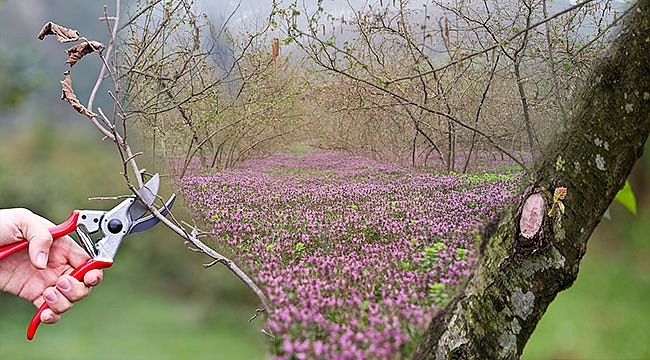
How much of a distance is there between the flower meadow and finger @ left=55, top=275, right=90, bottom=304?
0.15 meters

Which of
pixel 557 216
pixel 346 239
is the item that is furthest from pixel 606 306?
pixel 346 239

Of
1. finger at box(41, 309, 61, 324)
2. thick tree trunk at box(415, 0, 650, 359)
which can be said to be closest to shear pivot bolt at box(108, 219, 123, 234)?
finger at box(41, 309, 61, 324)

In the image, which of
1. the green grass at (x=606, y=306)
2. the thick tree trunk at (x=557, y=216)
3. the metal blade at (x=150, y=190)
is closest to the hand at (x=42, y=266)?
the metal blade at (x=150, y=190)

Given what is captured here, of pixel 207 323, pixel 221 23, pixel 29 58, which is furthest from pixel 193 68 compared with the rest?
pixel 29 58

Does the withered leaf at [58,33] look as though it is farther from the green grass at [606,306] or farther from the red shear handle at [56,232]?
the green grass at [606,306]

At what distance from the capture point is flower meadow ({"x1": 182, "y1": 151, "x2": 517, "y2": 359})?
531mm

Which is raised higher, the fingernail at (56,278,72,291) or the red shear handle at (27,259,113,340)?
the red shear handle at (27,259,113,340)

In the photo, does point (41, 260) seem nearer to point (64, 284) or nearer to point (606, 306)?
point (64, 284)

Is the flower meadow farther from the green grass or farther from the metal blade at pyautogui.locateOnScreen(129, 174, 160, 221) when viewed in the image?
the green grass

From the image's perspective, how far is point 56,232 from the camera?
2.26 ft

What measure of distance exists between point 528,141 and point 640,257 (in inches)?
68.1

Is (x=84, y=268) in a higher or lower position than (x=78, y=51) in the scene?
lower

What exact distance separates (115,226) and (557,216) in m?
0.46

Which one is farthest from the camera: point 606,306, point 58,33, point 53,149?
point 53,149
